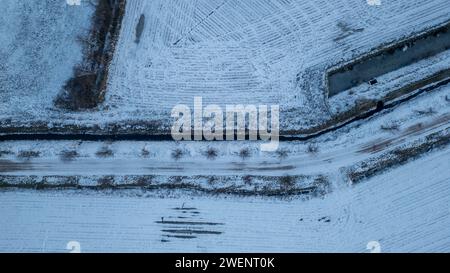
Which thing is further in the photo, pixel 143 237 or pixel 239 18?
pixel 239 18

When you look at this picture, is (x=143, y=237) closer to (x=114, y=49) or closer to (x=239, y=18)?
(x=114, y=49)

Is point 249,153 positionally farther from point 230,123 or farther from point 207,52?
point 207,52

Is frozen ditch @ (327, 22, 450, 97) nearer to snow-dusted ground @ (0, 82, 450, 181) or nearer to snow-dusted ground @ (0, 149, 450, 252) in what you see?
snow-dusted ground @ (0, 82, 450, 181)

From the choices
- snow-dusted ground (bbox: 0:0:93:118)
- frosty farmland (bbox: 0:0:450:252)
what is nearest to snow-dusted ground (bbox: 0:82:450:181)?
frosty farmland (bbox: 0:0:450:252)

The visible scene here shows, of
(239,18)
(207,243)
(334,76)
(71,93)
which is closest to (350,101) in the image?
(334,76)

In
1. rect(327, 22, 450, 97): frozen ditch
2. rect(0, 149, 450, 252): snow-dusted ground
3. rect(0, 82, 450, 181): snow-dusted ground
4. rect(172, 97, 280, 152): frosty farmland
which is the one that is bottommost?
rect(0, 149, 450, 252): snow-dusted ground

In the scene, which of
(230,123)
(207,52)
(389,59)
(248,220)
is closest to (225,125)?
(230,123)

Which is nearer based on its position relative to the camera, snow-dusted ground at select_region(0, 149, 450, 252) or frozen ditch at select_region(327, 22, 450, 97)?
snow-dusted ground at select_region(0, 149, 450, 252)
